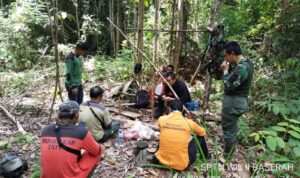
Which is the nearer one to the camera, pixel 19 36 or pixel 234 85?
pixel 234 85

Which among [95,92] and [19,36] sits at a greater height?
[19,36]

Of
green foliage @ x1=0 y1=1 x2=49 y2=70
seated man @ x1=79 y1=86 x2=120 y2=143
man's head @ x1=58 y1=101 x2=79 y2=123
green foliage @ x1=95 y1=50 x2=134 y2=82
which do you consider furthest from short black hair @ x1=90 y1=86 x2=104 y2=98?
green foliage @ x1=0 y1=1 x2=49 y2=70

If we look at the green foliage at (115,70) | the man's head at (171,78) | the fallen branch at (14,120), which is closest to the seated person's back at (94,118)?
the fallen branch at (14,120)

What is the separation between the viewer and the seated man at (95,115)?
4.98m

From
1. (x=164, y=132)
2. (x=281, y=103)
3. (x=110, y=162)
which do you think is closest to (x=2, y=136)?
(x=110, y=162)

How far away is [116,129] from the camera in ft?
18.3

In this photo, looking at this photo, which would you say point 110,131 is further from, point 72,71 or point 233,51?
point 233,51

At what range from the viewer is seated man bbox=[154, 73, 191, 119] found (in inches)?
247

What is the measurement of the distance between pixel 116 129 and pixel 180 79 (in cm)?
221

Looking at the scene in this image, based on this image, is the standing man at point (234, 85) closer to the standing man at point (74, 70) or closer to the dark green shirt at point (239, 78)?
the dark green shirt at point (239, 78)

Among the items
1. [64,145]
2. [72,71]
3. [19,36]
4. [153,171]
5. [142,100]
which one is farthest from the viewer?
[19,36]

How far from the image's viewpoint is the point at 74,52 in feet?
18.8

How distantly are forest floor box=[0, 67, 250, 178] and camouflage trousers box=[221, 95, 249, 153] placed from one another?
333 mm

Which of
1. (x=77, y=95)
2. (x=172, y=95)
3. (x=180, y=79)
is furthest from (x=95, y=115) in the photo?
(x=180, y=79)
